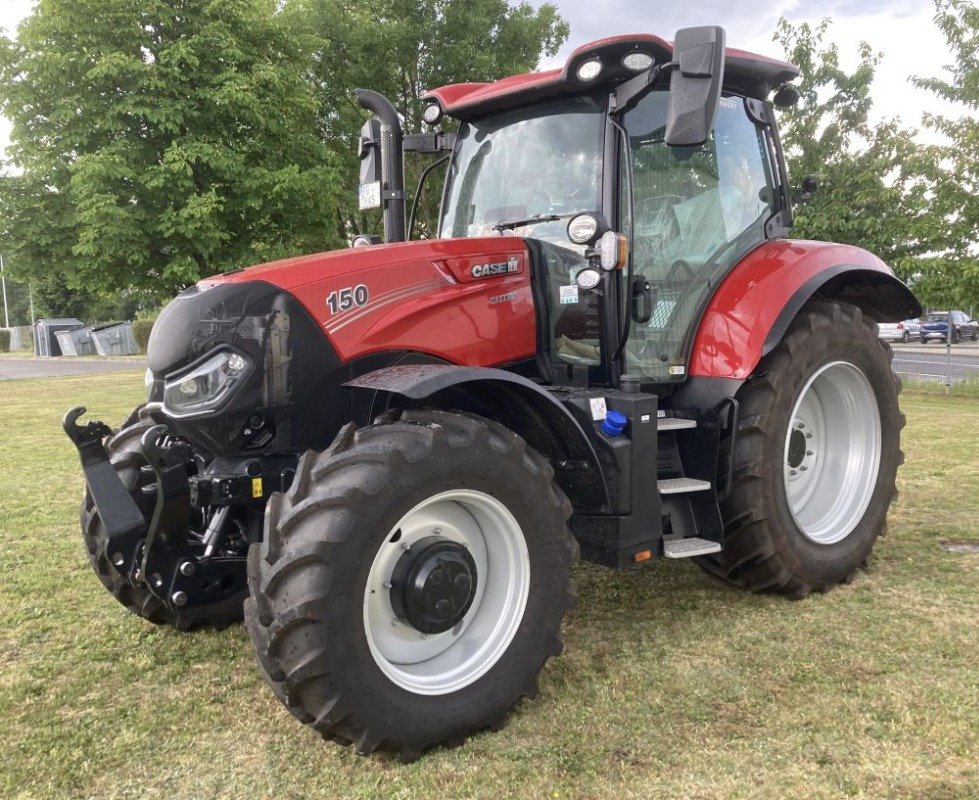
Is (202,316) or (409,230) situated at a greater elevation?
(409,230)

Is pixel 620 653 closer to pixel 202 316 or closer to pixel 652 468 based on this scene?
pixel 652 468

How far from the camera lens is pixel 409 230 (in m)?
4.31

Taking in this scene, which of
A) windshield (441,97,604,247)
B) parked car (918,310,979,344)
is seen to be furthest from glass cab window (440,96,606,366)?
parked car (918,310,979,344)

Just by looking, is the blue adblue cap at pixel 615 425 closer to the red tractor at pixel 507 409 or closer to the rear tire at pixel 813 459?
the red tractor at pixel 507 409

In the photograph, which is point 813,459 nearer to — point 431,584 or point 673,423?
point 673,423

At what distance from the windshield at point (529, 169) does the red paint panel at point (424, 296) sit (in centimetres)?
26

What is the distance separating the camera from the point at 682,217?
12.4ft

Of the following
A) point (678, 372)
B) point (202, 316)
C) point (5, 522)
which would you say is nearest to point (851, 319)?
point (678, 372)

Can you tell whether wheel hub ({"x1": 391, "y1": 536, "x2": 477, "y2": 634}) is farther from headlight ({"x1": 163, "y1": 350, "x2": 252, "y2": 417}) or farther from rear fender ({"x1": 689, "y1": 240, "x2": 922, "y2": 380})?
rear fender ({"x1": 689, "y1": 240, "x2": 922, "y2": 380})

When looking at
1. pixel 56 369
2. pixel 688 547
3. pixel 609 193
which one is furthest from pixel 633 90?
pixel 56 369

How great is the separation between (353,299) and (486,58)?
642 inches

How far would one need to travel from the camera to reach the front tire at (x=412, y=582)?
7.88 ft

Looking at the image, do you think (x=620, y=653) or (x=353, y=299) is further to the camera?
(x=620, y=653)

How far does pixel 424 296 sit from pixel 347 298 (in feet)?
1.06
